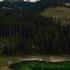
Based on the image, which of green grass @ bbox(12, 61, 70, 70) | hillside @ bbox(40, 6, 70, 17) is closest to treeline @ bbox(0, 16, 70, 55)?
hillside @ bbox(40, 6, 70, 17)

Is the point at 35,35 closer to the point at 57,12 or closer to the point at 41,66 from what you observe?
the point at 57,12

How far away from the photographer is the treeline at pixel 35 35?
6727 mm

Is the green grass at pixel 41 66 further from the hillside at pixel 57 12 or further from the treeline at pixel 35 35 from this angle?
the hillside at pixel 57 12

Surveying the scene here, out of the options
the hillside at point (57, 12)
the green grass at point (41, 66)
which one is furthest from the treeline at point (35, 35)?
the green grass at point (41, 66)

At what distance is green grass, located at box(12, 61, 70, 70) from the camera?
18.7 ft

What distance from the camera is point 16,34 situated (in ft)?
22.4

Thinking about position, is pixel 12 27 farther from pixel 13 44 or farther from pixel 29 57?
pixel 29 57

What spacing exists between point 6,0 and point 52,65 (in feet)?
7.93

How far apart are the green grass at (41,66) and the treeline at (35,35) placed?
677 mm

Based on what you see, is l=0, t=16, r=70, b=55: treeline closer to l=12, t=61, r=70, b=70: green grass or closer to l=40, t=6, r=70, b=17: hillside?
l=40, t=6, r=70, b=17: hillside

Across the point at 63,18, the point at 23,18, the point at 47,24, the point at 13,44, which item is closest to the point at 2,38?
the point at 13,44

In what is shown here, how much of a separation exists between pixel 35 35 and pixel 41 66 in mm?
1273

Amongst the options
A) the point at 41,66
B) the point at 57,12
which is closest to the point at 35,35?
the point at 57,12

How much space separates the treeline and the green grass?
677 mm
